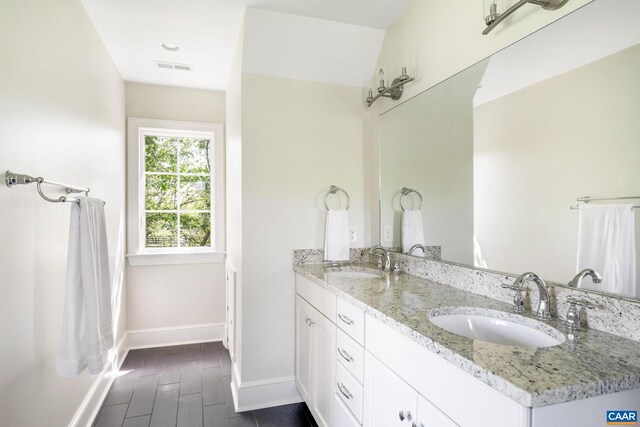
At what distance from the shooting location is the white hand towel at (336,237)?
2404 mm

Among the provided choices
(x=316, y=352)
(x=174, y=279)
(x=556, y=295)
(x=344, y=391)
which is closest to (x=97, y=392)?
(x=174, y=279)

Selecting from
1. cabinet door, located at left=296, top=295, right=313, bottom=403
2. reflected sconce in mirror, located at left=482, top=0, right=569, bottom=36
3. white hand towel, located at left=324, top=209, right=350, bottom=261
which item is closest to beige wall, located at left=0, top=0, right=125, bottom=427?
cabinet door, located at left=296, top=295, right=313, bottom=403

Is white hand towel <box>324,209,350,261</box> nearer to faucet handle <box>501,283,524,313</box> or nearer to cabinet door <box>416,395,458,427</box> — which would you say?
faucet handle <box>501,283,524,313</box>

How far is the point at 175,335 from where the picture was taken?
3.44 m

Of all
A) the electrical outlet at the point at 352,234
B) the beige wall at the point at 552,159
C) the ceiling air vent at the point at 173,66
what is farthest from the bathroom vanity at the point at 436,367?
the ceiling air vent at the point at 173,66

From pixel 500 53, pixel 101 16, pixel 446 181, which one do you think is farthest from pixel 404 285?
pixel 101 16

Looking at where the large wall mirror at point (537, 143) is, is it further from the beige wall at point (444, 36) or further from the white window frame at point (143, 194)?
the white window frame at point (143, 194)

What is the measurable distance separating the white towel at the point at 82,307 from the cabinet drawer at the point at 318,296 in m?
1.06

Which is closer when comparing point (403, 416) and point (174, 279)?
point (403, 416)

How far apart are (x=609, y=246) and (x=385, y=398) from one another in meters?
0.90

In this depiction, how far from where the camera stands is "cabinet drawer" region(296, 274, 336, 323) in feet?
5.92

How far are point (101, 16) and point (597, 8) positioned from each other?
8.43 ft

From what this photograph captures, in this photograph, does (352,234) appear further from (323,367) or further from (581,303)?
(581,303)

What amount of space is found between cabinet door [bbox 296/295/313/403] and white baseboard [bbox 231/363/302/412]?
3.6 inches
